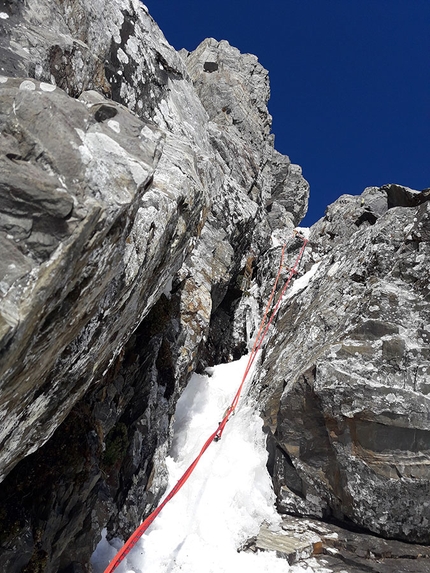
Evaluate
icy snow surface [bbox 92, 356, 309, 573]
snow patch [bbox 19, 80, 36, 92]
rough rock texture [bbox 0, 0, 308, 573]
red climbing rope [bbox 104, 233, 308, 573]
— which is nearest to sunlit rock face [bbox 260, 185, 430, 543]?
icy snow surface [bbox 92, 356, 309, 573]

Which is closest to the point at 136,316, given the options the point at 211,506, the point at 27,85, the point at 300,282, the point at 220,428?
the point at 27,85

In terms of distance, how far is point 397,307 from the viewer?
14430 millimetres

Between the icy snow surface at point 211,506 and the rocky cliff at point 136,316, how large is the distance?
791 millimetres

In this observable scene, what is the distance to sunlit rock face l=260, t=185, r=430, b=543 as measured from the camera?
40.0 feet

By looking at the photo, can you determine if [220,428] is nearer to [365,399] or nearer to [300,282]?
[365,399]

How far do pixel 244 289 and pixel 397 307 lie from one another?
44.7 feet

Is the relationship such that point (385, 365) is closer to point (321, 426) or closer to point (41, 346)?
point (321, 426)

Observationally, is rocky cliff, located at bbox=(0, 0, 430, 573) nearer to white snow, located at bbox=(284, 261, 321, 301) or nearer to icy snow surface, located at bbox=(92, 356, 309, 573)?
icy snow surface, located at bbox=(92, 356, 309, 573)

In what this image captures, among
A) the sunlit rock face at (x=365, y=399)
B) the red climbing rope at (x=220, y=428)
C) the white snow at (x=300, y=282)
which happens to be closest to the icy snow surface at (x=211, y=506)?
the red climbing rope at (x=220, y=428)

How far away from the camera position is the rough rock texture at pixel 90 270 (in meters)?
4.93

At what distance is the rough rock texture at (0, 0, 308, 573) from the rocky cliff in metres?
0.04

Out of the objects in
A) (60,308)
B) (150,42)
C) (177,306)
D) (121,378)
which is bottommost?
(121,378)

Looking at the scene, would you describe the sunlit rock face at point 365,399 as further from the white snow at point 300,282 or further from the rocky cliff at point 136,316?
the white snow at point 300,282

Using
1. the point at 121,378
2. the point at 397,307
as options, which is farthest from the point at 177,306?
the point at 397,307
